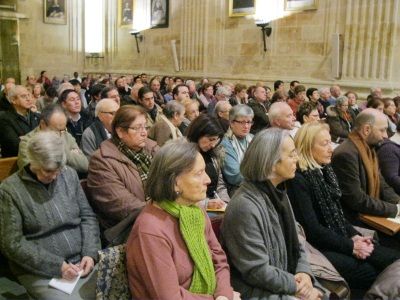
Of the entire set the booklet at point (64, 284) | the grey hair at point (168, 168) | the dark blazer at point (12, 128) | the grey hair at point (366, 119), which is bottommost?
the booklet at point (64, 284)

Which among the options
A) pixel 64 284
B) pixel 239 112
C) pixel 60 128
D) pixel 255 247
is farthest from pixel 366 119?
pixel 64 284

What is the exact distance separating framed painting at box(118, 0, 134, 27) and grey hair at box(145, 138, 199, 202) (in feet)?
52.0

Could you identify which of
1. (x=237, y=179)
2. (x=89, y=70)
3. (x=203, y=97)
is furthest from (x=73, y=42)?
(x=237, y=179)

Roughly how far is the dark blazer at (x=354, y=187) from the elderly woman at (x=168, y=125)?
2.16 metres

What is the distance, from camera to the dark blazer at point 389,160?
15.2ft

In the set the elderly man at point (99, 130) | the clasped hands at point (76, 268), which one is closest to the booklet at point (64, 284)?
the clasped hands at point (76, 268)

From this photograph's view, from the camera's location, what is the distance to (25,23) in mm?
17453

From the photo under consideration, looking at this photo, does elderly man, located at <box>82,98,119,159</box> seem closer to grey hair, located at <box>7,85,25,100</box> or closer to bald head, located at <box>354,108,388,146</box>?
grey hair, located at <box>7,85,25,100</box>

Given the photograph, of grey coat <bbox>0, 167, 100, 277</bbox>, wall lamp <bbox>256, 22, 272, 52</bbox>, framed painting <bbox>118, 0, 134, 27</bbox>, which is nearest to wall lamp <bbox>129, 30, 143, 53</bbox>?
framed painting <bbox>118, 0, 134, 27</bbox>

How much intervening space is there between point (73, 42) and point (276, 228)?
17.7 meters

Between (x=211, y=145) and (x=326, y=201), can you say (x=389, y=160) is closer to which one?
(x=326, y=201)

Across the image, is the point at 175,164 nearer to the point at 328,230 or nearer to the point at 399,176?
the point at 328,230

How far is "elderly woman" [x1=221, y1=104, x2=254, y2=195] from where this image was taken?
4520 mm

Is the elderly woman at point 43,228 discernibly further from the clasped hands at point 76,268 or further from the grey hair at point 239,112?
the grey hair at point 239,112
